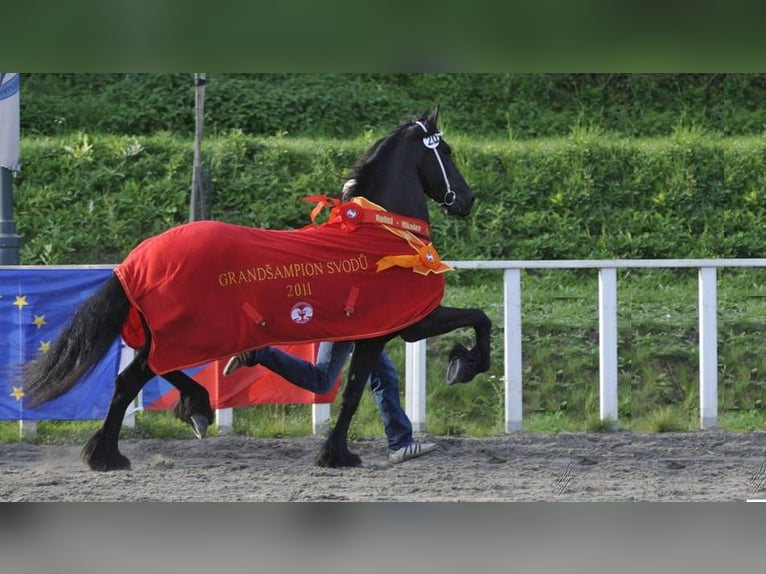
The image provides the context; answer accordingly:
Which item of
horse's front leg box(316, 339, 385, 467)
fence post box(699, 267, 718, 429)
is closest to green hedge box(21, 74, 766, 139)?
fence post box(699, 267, 718, 429)

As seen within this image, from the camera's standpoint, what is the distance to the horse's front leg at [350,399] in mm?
6480

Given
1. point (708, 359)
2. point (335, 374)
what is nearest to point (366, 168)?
point (335, 374)

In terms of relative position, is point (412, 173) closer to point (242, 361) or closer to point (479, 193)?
point (242, 361)

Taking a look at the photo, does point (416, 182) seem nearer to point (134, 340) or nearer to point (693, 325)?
point (134, 340)

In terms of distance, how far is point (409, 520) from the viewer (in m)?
5.32

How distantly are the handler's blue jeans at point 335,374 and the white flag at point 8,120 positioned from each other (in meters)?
2.06

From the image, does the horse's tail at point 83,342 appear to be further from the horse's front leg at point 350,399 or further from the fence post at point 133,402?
the horse's front leg at point 350,399

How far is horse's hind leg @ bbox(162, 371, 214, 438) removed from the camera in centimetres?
630

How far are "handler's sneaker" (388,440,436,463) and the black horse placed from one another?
26 centimetres

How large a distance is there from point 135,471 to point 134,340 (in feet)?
2.63

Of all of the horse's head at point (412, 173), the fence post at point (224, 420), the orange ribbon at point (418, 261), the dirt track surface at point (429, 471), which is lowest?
the dirt track surface at point (429, 471)

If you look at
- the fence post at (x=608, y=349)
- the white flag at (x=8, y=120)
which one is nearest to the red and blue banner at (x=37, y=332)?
the white flag at (x=8, y=120)

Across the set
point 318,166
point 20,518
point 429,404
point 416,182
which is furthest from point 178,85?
point 20,518

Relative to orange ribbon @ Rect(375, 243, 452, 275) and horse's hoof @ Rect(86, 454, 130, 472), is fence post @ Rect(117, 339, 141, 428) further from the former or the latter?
orange ribbon @ Rect(375, 243, 452, 275)
